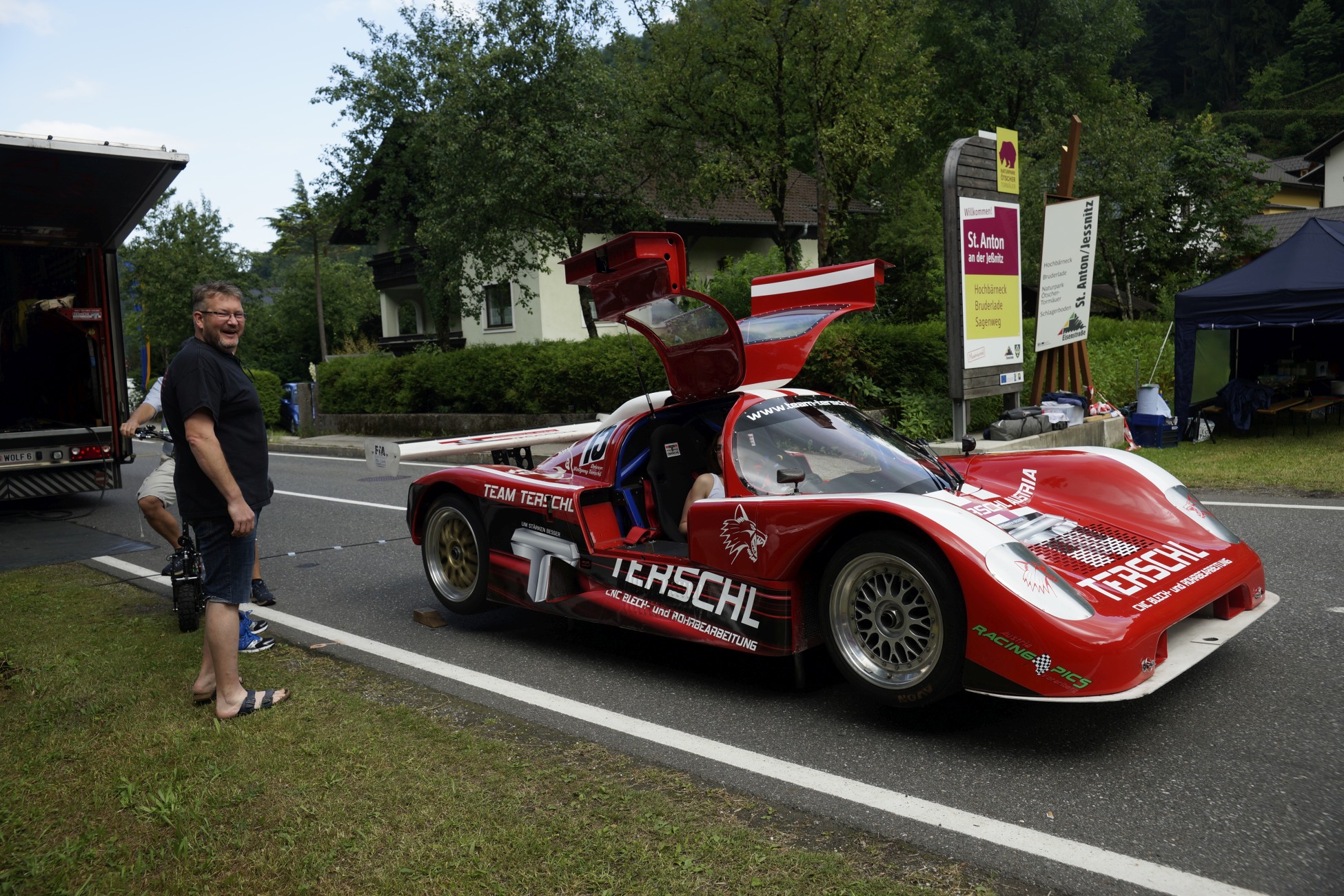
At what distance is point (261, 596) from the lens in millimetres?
6488

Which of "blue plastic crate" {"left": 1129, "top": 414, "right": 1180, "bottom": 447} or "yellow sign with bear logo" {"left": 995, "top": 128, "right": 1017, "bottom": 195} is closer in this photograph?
"yellow sign with bear logo" {"left": 995, "top": 128, "right": 1017, "bottom": 195}

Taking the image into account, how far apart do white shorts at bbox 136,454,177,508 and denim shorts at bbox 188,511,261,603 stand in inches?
87.7

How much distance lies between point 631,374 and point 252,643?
11.6 meters

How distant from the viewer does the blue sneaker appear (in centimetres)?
540

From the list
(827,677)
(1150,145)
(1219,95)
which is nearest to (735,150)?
(1150,145)

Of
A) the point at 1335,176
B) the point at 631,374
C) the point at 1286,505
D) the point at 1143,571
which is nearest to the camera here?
the point at 1143,571

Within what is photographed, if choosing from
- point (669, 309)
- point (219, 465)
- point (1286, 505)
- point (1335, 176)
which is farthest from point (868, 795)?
point (1335, 176)

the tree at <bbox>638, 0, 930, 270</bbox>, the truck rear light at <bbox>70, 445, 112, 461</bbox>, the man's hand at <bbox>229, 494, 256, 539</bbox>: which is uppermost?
the tree at <bbox>638, 0, 930, 270</bbox>

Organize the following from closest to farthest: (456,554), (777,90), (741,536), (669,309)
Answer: (741,536) → (669,309) → (456,554) → (777,90)

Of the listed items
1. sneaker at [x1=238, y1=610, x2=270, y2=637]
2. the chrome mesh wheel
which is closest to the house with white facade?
the chrome mesh wheel

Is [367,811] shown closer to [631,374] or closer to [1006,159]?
[1006,159]

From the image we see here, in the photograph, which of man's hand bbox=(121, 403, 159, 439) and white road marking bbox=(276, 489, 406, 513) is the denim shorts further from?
white road marking bbox=(276, 489, 406, 513)

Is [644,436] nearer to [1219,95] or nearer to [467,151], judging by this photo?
[467,151]

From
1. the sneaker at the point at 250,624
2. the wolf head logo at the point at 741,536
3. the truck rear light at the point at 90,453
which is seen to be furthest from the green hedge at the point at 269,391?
the wolf head logo at the point at 741,536
